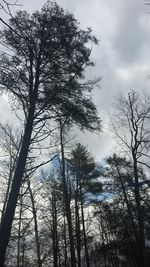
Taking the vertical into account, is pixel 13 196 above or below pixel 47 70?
below

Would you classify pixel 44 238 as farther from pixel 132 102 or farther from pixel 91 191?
pixel 132 102

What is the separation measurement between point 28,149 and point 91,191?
1460 cm

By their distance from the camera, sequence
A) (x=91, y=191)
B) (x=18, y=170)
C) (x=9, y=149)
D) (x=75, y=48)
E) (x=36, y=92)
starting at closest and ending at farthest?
(x=18, y=170) < (x=36, y=92) < (x=75, y=48) < (x=9, y=149) < (x=91, y=191)

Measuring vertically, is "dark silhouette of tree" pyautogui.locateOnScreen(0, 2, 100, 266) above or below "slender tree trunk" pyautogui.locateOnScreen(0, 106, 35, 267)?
above

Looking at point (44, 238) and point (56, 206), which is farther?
point (44, 238)

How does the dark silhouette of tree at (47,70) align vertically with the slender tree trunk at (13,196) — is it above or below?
above

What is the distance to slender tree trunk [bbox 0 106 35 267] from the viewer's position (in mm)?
6918

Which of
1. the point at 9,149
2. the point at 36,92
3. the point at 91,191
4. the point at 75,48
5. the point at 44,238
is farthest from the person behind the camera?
the point at 44,238

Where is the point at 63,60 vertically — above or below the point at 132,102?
below

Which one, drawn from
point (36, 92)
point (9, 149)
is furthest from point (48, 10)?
point (9, 149)

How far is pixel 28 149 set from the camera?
836 cm

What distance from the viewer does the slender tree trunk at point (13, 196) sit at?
692 centimetres

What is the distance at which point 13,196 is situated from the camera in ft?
24.6

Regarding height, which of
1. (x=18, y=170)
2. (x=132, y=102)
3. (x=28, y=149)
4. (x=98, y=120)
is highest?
(x=132, y=102)
